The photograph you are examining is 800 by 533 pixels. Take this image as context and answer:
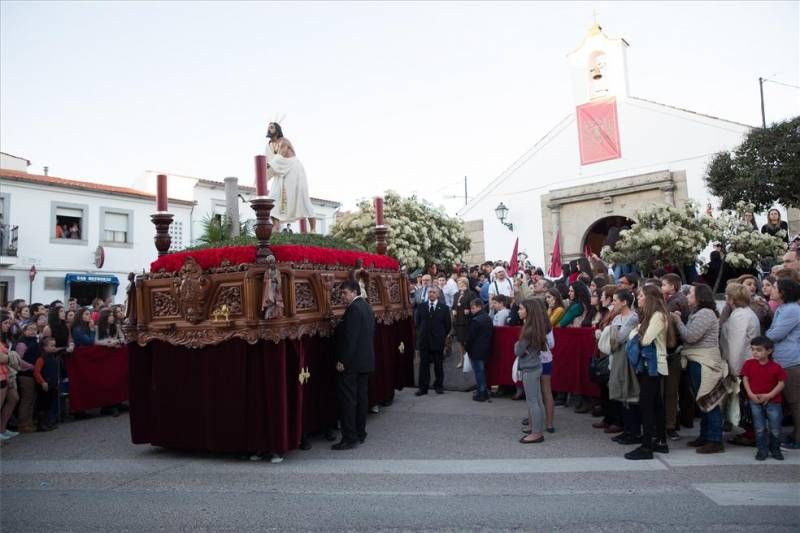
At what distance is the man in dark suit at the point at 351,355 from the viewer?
22.5ft

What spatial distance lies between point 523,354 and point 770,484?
2.79m

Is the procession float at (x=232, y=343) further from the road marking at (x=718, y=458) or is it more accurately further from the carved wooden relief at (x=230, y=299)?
the road marking at (x=718, y=458)

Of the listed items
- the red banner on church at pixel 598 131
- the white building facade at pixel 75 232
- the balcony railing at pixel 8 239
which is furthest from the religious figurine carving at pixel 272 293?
the balcony railing at pixel 8 239

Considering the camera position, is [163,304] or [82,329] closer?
[163,304]

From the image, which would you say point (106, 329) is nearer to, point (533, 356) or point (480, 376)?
point (480, 376)

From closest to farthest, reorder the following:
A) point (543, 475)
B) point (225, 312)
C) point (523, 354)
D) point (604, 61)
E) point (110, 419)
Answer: point (543, 475)
point (225, 312)
point (523, 354)
point (110, 419)
point (604, 61)

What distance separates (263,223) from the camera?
20.2 ft

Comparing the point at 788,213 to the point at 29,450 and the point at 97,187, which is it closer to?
the point at 29,450

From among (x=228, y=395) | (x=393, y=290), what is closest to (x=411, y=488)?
(x=228, y=395)

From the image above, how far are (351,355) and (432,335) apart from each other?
3839 millimetres

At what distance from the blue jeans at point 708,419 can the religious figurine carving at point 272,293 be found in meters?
4.59

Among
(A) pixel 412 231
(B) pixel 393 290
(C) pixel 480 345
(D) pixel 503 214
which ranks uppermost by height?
(D) pixel 503 214

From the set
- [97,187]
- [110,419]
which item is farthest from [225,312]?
[97,187]

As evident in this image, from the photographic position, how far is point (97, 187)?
28.9 m
